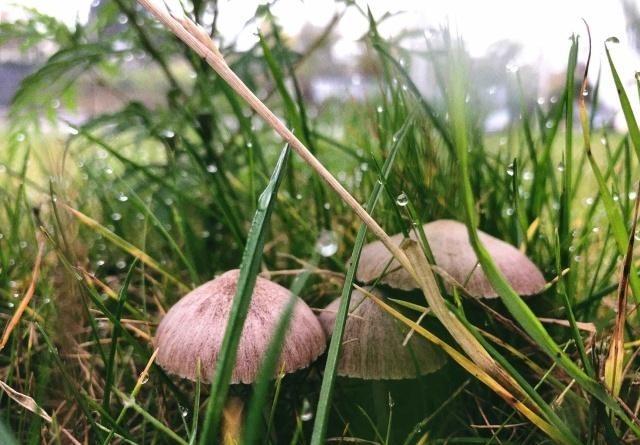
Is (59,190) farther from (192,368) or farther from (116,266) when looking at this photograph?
(192,368)

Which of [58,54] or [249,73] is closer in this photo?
[58,54]

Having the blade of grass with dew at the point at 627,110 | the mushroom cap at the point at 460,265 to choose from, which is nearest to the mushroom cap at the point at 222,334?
the mushroom cap at the point at 460,265

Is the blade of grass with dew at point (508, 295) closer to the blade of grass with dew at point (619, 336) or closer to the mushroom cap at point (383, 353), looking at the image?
the blade of grass with dew at point (619, 336)

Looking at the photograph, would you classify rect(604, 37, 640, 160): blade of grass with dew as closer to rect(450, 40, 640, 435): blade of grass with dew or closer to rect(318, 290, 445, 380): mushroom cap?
rect(450, 40, 640, 435): blade of grass with dew

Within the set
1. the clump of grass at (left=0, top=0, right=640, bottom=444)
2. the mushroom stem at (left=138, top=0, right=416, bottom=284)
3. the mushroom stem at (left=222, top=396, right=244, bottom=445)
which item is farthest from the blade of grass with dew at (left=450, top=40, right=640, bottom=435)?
the mushroom stem at (left=222, top=396, right=244, bottom=445)

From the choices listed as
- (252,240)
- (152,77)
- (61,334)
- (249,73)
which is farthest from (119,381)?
(152,77)

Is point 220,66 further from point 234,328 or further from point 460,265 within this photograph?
point 460,265
